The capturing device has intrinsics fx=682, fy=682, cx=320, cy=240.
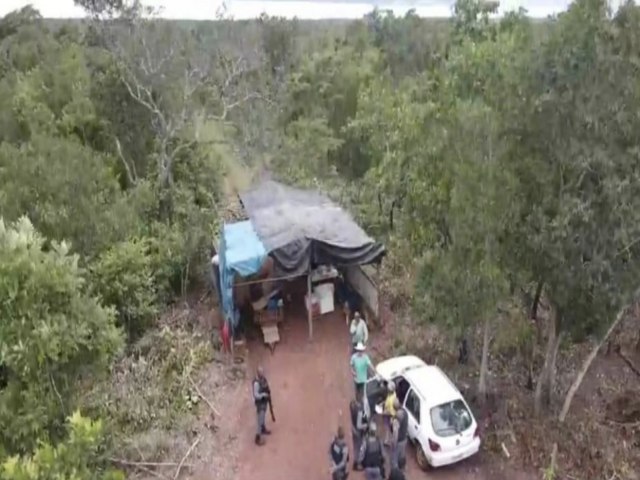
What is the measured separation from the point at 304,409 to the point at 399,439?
290 cm

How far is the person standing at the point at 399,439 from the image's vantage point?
10625 millimetres

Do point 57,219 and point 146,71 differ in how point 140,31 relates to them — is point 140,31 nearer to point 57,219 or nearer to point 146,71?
point 146,71

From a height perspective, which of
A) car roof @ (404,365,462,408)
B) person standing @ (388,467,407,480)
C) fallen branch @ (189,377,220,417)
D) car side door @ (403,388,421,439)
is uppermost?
car roof @ (404,365,462,408)

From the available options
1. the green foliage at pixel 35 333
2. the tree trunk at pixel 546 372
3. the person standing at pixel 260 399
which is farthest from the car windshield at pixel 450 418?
the green foliage at pixel 35 333

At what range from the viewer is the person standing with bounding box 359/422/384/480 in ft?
33.4

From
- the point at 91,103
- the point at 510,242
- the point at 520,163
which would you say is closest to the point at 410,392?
the point at 510,242

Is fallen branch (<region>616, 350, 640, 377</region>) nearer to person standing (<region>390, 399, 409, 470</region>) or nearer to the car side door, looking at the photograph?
the car side door

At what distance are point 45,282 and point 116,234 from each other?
30.1 feet

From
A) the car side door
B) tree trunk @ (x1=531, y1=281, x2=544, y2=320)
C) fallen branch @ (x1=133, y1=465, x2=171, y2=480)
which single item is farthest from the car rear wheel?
fallen branch @ (x1=133, y1=465, x2=171, y2=480)

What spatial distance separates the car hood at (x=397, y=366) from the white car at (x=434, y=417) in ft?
0.98

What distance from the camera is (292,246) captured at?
47.0 ft

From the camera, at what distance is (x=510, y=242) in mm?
11070

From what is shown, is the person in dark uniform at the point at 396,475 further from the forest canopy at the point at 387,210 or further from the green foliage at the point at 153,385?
the green foliage at the point at 153,385

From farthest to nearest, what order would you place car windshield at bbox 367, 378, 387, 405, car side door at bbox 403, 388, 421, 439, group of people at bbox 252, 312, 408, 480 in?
car windshield at bbox 367, 378, 387, 405 → car side door at bbox 403, 388, 421, 439 → group of people at bbox 252, 312, 408, 480
